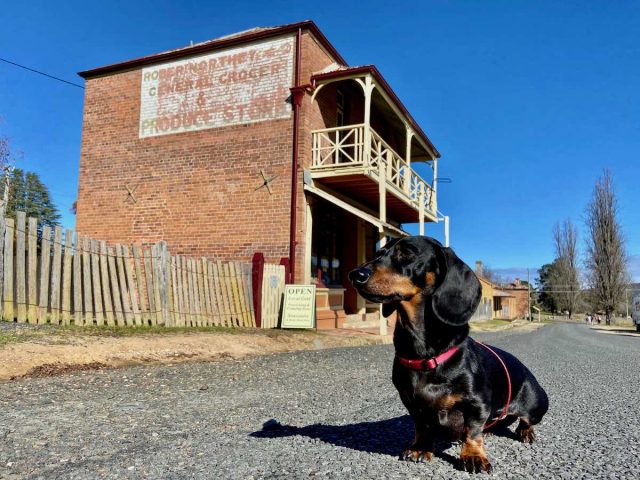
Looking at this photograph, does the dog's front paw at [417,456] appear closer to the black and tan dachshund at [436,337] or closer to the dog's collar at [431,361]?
the black and tan dachshund at [436,337]

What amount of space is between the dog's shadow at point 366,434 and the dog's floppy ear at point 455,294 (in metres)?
0.89

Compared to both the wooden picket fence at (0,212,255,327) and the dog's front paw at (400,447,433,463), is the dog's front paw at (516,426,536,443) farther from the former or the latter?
the wooden picket fence at (0,212,255,327)

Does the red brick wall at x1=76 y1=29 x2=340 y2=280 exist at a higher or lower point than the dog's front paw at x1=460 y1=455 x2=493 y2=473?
higher

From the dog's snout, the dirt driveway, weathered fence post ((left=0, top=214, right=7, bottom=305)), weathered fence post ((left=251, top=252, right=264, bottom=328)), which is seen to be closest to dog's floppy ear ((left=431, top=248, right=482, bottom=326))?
the dog's snout

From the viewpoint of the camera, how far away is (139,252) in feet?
29.5

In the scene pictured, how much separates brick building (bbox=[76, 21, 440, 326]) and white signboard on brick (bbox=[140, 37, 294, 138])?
3 centimetres

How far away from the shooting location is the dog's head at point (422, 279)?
97.7 inches

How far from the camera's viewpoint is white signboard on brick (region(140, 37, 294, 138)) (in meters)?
13.3

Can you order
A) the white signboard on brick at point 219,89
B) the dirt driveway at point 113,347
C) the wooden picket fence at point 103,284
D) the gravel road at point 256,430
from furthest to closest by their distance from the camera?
the white signboard on brick at point 219,89 → the wooden picket fence at point 103,284 → the dirt driveway at point 113,347 → the gravel road at point 256,430

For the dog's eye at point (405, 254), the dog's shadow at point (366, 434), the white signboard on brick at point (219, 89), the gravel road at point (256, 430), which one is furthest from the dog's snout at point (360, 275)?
the white signboard on brick at point (219, 89)

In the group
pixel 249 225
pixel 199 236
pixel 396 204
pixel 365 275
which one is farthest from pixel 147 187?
pixel 365 275

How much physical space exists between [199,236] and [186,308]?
174 inches

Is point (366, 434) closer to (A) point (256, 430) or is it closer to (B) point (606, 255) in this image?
(A) point (256, 430)

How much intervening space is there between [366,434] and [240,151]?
11.0m
